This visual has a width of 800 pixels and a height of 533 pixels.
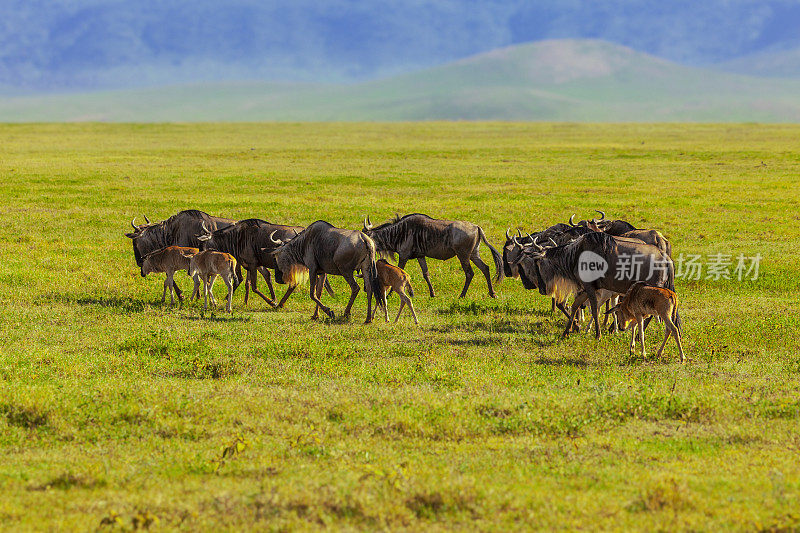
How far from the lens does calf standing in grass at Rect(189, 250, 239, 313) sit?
19.0 meters

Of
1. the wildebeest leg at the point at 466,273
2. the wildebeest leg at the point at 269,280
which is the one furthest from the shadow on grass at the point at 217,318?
the wildebeest leg at the point at 466,273

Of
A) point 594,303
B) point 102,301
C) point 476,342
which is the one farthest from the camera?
point 102,301

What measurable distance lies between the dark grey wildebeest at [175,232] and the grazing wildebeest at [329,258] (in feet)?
10.7

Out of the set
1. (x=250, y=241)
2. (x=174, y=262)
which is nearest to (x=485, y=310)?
(x=250, y=241)

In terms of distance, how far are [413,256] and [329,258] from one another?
3.92m

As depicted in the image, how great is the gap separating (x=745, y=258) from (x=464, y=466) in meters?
18.2

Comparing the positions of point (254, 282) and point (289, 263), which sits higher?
point (289, 263)

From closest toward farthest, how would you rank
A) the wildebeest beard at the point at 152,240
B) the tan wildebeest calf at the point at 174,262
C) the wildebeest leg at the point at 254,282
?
the tan wildebeest calf at the point at 174,262
the wildebeest leg at the point at 254,282
the wildebeest beard at the point at 152,240

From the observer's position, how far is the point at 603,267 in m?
17.0

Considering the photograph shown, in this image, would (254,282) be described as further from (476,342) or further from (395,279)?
(476,342)

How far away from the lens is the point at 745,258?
2484 cm

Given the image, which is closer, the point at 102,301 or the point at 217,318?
the point at 217,318

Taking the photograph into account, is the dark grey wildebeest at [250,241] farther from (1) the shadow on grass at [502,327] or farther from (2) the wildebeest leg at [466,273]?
(1) the shadow on grass at [502,327]

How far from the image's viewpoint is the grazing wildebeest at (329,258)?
1856cm
